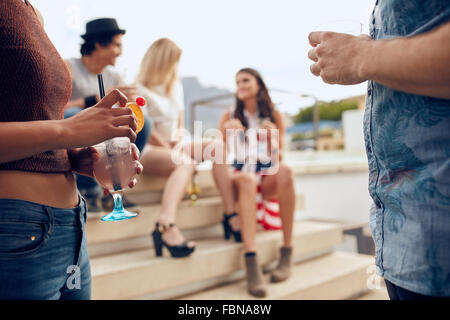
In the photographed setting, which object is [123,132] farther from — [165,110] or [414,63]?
[165,110]

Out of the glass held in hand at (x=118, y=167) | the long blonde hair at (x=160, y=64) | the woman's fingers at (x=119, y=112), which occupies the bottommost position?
the glass held in hand at (x=118, y=167)

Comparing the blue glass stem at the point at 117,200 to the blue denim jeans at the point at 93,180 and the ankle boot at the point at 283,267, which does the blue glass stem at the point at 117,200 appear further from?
the ankle boot at the point at 283,267

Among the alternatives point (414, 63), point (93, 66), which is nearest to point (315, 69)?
point (414, 63)

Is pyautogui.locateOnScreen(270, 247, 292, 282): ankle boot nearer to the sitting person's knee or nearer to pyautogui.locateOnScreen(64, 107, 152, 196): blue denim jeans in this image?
the sitting person's knee

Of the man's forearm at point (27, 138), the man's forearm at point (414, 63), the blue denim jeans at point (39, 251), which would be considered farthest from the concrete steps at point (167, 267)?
the man's forearm at point (414, 63)

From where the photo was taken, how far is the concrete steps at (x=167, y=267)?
Result: 1.79 m

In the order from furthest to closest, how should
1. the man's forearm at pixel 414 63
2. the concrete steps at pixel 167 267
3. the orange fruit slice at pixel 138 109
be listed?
the concrete steps at pixel 167 267
the orange fruit slice at pixel 138 109
the man's forearm at pixel 414 63

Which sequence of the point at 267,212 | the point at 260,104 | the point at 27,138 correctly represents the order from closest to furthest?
the point at 27,138 < the point at 267,212 < the point at 260,104

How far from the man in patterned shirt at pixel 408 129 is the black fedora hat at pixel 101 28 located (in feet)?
4.95

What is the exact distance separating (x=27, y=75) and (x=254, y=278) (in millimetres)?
1705

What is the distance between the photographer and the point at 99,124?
63 centimetres

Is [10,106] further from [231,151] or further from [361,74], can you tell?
[231,151]

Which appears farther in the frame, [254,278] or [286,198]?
[286,198]
